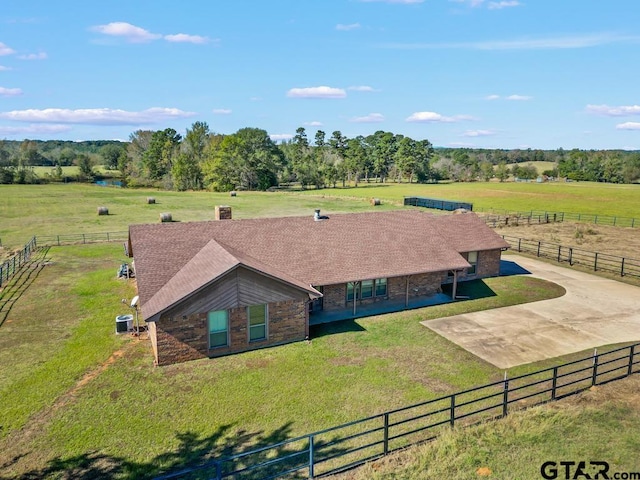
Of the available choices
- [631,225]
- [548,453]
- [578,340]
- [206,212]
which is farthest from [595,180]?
[548,453]

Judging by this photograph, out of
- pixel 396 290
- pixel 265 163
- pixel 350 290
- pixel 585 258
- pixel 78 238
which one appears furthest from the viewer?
pixel 265 163

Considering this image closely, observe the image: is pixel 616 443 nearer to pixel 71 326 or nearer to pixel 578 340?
pixel 578 340

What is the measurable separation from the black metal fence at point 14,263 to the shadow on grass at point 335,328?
746 inches

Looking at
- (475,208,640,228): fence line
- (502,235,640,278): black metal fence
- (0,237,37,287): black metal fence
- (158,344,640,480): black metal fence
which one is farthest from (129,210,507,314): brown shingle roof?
(475,208,640,228): fence line

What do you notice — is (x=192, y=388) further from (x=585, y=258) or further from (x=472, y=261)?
(x=585, y=258)

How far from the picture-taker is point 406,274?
21.8 meters

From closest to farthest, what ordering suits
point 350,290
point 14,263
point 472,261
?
point 350,290 < point 472,261 < point 14,263

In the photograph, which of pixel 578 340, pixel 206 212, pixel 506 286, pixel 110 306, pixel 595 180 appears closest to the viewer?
pixel 578 340

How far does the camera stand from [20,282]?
25703mm

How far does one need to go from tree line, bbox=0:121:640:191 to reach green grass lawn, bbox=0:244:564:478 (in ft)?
253

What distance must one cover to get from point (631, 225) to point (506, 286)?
35.8 meters

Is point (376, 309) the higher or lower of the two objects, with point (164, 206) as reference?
lower

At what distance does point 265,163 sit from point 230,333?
82.5 metres

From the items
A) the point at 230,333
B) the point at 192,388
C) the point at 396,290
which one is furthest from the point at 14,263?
the point at 396,290
